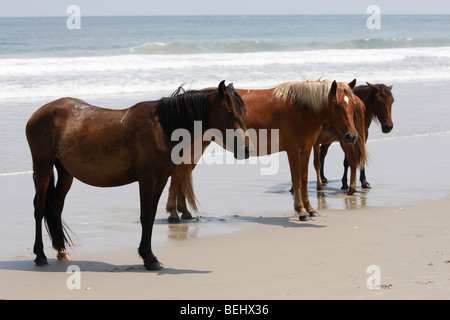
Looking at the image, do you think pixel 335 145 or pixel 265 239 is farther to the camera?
pixel 335 145

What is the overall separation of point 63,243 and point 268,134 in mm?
3013

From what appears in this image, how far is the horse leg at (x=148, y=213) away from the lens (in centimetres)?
618

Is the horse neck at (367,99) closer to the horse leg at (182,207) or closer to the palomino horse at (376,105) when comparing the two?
the palomino horse at (376,105)

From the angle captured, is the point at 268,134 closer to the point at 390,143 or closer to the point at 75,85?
the point at 390,143

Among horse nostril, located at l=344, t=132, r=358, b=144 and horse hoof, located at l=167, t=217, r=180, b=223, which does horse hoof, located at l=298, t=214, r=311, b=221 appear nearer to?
horse nostril, located at l=344, t=132, r=358, b=144

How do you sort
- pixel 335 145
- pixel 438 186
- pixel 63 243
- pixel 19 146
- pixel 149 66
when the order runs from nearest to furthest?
1. pixel 63 243
2. pixel 438 186
3. pixel 19 146
4. pixel 335 145
5. pixel 149 66

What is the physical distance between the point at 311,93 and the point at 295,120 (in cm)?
37

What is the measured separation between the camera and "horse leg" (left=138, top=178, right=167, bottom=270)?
20.3 ft

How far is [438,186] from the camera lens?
10188 millimetres

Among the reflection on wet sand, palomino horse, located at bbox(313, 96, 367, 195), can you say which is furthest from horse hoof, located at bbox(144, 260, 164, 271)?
palomino horse, located at bbox(313, 96, 367, 195)

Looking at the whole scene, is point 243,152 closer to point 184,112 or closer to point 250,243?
point 184,112

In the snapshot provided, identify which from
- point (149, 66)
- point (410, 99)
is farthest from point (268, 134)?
point (149, 66)

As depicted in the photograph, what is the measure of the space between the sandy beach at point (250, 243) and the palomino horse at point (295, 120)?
28 centimetres

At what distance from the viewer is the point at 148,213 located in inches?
246
